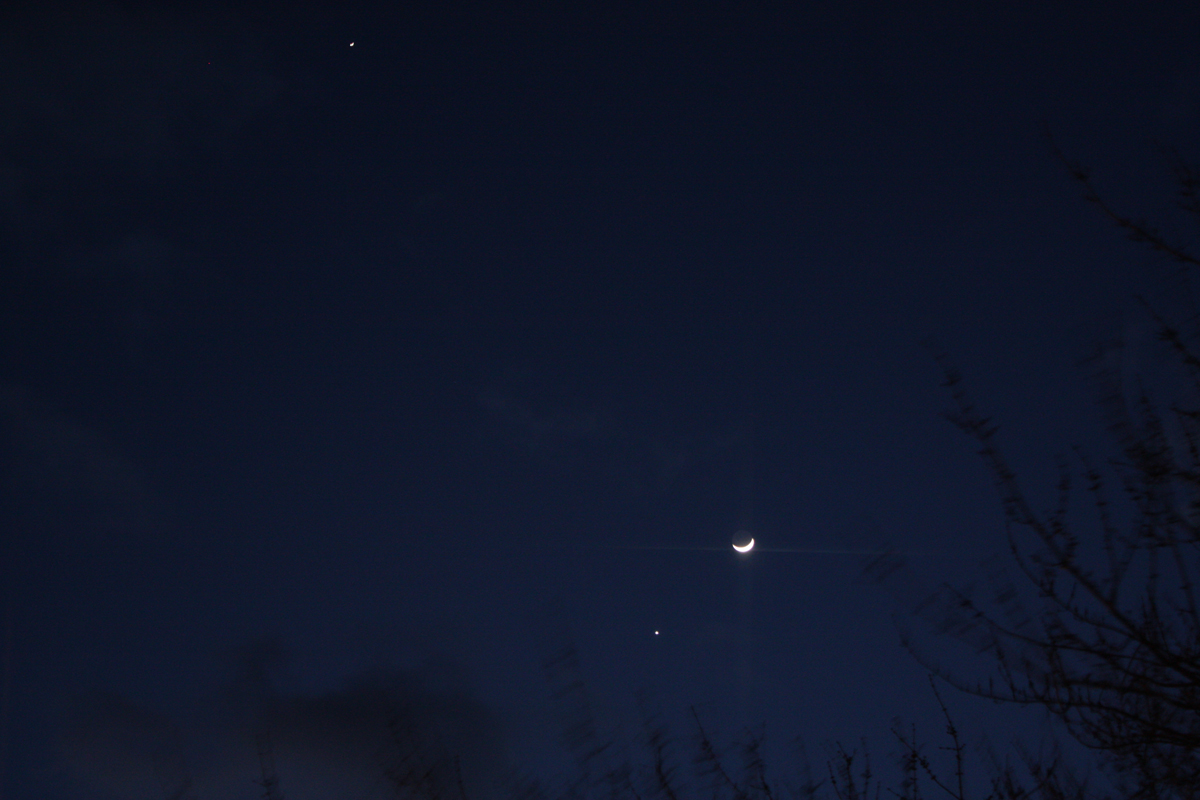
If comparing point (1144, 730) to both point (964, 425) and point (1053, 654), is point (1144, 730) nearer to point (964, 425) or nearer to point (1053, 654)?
point (1053, 654)

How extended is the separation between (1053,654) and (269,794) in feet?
26.4

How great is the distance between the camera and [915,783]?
7.42 meters

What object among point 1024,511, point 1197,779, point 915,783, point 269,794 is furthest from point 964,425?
point 269,794

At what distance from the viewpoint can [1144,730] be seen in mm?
4934

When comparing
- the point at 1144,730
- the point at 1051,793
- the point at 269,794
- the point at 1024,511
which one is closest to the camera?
the point at 1024,511

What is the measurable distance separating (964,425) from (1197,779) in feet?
8.88

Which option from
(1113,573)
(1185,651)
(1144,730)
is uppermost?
(1113,573)

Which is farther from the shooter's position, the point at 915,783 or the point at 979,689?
the point at 915,783

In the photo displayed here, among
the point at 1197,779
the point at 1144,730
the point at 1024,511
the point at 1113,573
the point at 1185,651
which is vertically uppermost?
the point at 1024,511

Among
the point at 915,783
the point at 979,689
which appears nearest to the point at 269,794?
the point at 915,783

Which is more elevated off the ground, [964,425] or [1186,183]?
[1186,183]

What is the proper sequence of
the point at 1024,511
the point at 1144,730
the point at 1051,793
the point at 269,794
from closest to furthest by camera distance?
1. the point at 1024,511
2. the point at 1144,730
3. the point at 1051,793
4. the point at 269,794

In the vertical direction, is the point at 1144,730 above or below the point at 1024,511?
below

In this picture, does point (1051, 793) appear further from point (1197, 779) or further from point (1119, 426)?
point (1119, 426)
